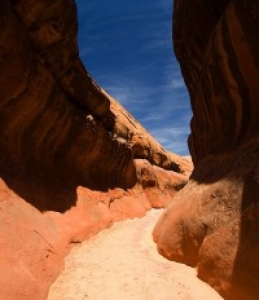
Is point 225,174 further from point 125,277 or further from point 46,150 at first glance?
point 46,150

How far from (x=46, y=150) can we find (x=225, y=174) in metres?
7.12

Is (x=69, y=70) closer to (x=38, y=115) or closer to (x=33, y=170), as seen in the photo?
(x=38, y=115)

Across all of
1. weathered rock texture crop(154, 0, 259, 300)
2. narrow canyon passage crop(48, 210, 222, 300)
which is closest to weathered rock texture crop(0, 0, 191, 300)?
narrow canyon passage crop(48, 210, 222, 300)

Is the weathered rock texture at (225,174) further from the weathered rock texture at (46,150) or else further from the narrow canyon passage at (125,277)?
the weathered rock texture at (46,150)

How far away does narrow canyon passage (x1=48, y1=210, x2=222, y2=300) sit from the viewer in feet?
23.0

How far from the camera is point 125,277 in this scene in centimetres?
779

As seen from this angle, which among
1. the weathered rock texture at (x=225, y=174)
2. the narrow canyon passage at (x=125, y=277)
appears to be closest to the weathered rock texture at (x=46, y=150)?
the narrow canyon passage at (x=125, y=277)

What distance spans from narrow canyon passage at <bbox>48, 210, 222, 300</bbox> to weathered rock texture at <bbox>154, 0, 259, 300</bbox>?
14.0 inches

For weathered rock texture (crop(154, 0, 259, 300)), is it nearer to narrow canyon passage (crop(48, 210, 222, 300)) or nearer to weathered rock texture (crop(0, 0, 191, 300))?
narrow canyon passage (crop(48, 210, 222, 300))

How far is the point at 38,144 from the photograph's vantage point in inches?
496

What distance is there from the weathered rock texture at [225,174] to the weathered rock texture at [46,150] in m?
3.17

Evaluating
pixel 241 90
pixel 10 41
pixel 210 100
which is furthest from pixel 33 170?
pixel 241 90

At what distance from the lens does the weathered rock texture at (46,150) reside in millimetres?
8195

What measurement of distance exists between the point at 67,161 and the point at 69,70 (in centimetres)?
363
